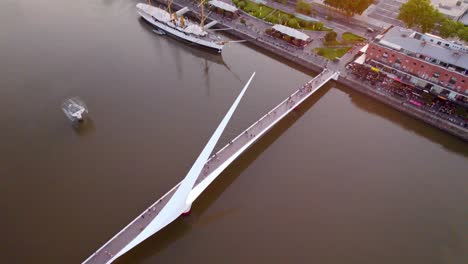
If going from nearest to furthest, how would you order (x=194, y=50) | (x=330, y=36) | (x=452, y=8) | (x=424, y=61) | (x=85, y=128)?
(x=85, y=128) < (x=424, y=61) < (x=330, y=36) < (x=194, y=50) < (x=452, y=8)

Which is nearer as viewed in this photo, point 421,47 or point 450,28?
point 421,47

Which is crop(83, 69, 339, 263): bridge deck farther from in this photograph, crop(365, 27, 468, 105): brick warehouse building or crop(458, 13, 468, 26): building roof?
crop(458, 13, 468, 26): building roof

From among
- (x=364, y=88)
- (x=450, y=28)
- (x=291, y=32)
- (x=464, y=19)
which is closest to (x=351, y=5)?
(x=291, y=32)

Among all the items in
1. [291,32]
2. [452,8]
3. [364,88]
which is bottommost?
[364,88]

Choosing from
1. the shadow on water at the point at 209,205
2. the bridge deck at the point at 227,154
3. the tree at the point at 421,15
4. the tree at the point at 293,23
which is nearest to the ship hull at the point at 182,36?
the tree at the point at 293,23

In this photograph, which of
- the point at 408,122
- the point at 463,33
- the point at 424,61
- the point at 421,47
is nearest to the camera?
the point at 424,61

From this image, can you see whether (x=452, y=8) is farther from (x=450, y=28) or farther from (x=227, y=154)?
(x=227, y=154)

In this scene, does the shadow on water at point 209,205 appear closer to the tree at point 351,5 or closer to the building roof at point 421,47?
the building roof at point 421,47
